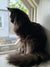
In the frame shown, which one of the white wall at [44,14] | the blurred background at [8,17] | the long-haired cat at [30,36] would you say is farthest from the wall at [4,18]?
the white wall at [44,14]

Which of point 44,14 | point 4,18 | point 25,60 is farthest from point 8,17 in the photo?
point 25,60

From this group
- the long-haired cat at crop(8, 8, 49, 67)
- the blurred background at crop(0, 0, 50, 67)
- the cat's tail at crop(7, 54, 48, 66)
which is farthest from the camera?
the blurred background at crop(0, 0, 50, 67)

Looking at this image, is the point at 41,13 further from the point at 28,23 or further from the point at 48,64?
the point at 48,64

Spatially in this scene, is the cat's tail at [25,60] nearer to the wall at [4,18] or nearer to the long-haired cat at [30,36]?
the long-haired cat at [30,36]

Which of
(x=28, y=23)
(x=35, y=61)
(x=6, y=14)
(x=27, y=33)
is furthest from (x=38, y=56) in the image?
(x=6, y=14)

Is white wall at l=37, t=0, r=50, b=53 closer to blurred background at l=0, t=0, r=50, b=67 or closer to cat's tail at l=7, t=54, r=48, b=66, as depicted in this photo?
blurred background at l=0, t=0, r=50, b=67

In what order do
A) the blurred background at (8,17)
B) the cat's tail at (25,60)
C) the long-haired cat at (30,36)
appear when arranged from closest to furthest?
the cat's tail at (25,60) < the long-haired cat at (30,36) < the blurred background at (8,17)

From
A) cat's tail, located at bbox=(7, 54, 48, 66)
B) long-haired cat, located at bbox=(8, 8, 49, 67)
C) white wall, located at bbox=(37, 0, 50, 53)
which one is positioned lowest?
cat's tail, located at bbox=(7, 54, 48, 66)

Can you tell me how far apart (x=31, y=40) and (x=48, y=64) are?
0.27 m

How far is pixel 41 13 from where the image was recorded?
129 centimetres

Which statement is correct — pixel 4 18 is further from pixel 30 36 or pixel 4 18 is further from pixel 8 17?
pixel 30 36

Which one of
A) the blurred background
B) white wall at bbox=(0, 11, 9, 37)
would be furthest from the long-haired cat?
white wall at bbox=(0, 11, 9, 37)

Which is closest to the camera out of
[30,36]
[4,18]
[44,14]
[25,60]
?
[25,60]

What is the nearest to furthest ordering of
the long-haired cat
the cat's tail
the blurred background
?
the cat's tail → the long-haired cat → the blurred background
